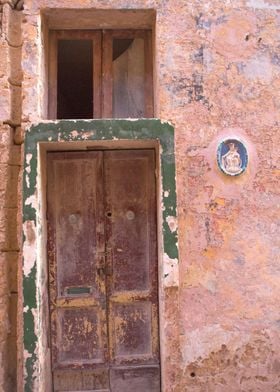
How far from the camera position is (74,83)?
5203 millimetres

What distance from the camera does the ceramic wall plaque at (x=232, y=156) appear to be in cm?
381

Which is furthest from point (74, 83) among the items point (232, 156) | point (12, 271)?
point (12, 271)

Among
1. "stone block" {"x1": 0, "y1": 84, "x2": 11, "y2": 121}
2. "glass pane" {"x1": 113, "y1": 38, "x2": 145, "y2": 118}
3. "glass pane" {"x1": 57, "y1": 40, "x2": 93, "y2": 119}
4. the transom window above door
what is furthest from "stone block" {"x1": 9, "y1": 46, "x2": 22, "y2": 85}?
"glass pane" {"x1": 113, "y1": 38, "x2": 145, "y2": 118}

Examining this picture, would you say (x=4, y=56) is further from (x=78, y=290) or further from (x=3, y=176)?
(x=78, y=290)

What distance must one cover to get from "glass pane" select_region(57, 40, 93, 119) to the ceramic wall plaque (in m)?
1.74

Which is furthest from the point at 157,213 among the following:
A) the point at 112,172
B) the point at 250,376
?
the point at 250,376

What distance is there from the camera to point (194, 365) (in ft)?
12.2

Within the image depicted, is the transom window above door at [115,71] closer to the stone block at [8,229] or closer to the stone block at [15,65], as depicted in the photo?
the stone block at [15,65]

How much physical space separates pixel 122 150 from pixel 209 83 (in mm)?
989

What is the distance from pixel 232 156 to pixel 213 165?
0.59 ft

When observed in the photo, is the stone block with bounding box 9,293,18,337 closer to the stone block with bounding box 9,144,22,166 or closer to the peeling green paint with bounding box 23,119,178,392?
the peeling green paint with bounding box 23,119,178,392

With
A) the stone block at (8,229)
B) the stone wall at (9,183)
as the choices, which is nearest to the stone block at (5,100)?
the stone wall at (9,183)

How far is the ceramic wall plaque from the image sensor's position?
381cm

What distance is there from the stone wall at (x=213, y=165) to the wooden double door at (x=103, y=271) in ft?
1.42
